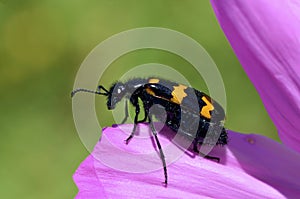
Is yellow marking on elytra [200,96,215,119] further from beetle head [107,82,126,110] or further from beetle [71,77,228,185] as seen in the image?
beetle head [107,82,126,110]

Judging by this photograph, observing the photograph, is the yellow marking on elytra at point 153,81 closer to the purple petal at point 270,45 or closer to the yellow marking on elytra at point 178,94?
the yellow marking on elytra at point 178,94

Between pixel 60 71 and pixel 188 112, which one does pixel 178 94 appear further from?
pixel 60 71

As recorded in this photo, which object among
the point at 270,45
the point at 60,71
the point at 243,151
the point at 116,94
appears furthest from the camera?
the point at 60,71

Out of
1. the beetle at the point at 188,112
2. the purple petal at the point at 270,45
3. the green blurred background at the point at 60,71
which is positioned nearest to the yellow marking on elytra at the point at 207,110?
the beetle at the point at 188,112

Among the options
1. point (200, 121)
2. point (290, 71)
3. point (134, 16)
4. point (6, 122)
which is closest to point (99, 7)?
point (134, 16)

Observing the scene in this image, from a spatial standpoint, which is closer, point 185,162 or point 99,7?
point 185,162

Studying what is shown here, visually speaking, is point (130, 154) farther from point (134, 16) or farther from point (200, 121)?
point (134, 16)

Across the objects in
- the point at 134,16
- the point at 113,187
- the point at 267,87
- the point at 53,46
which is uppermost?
the point at 134,16

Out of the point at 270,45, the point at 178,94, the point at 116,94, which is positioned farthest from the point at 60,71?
the point at 270,45
